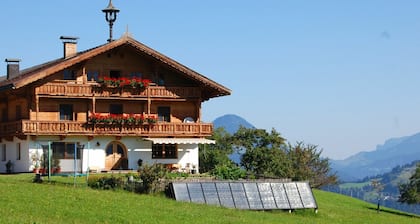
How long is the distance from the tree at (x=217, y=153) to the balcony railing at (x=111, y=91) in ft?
18.9

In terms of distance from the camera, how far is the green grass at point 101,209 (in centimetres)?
2788

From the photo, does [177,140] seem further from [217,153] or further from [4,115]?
[4,115]

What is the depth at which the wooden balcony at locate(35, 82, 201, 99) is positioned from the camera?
51.3 meters

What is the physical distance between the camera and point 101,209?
30375 mm

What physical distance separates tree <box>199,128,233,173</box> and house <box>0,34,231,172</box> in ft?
15.8

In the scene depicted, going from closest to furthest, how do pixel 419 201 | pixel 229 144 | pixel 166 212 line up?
pixel 166 212 < pixel 419 201 < pixel 229 144

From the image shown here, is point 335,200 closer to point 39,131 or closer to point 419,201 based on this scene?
point 419,201

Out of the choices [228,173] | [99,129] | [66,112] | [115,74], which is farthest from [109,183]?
[115,74]

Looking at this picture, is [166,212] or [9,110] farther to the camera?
[9,110]

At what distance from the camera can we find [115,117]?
52656 mm

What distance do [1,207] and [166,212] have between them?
6.39m

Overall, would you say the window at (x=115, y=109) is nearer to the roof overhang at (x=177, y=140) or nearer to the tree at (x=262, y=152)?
the roof overhang at (x=177, y=140)

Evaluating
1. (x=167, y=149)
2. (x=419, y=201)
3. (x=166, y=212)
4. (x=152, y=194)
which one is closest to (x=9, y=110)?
(x=167, y=149)

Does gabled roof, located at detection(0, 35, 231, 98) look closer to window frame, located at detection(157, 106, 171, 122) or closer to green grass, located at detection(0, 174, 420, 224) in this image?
window frame, located at detection(157, 106, 171, 122)
